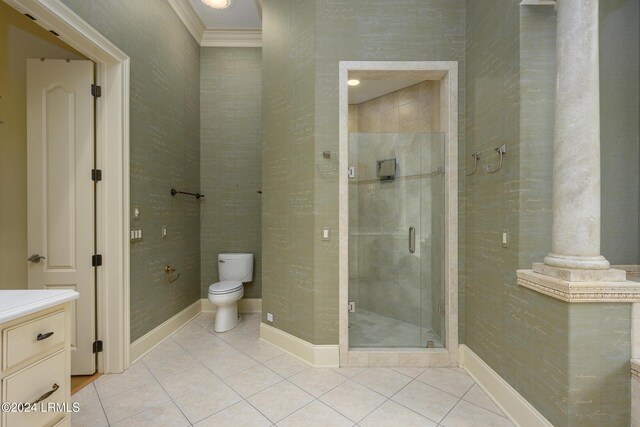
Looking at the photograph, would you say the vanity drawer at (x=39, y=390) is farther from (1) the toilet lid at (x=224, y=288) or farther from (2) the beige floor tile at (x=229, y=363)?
(1) the toilet lid at (x=224, y=288)

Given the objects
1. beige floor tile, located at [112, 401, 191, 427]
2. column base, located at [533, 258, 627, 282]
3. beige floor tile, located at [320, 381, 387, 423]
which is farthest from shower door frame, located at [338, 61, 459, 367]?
beige floor tile, located at [112, 401, 191, 427]

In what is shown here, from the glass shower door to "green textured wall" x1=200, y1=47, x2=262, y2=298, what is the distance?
1.55m

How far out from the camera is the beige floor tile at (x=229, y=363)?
226cm

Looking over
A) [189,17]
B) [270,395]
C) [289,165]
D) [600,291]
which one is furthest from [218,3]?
[600,291]

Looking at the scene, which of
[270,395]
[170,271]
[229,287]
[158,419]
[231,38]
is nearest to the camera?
[158,419]

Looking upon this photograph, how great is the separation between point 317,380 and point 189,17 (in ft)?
13.1

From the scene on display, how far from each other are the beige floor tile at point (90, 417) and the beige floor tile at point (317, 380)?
3.96 feet

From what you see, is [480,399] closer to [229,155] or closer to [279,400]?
[279,400]

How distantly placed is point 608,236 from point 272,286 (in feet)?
8.47

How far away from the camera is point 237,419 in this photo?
172cm

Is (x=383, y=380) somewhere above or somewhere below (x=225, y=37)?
below

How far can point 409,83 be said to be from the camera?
11.6 feet

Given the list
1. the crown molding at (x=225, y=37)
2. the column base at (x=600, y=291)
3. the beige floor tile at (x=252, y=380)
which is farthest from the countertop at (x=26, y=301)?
the crown molding at (x=225, y=37)

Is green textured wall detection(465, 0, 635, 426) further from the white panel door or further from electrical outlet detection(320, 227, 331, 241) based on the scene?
the white panel door
